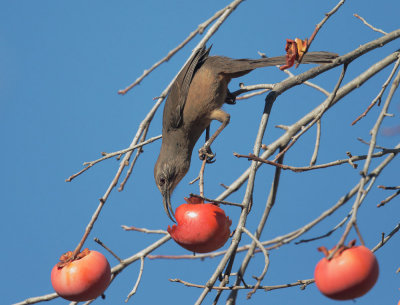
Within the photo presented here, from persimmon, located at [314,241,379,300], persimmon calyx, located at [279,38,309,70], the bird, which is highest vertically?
the bird

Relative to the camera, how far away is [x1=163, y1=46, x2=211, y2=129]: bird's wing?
4691 millimetres

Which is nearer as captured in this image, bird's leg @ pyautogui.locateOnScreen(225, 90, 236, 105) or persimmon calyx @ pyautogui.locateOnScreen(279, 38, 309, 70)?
persimmon calyx @ pyautogui.locateOnScreen(279, 38, 309, 70)

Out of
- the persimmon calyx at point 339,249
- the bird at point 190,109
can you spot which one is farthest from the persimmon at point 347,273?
the bird at point 190,109

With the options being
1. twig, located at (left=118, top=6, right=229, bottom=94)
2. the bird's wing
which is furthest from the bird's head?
twig, located at (left=118, top=6, right=229, bottom=94)

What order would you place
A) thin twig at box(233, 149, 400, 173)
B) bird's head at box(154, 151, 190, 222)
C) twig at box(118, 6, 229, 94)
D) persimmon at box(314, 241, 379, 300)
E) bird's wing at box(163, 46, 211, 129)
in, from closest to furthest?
persimmon at box(314, 241, 379, 300), thin twig at box(233, 149, 400, 173), twig at box(118, 6, 229, 94), bird's head at box(154, 151, 190, 222), bird's wing at box(163, 46, 211, 129)

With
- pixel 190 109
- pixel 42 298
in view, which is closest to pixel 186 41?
pixel 190 109

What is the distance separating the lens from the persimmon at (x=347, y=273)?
2.02m

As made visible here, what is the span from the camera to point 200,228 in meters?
2.65

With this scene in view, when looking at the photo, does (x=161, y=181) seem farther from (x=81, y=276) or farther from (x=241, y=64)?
(x=81, y=276)

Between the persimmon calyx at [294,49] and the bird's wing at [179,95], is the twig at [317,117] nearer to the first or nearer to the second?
the persimmon calyx at [294,49]

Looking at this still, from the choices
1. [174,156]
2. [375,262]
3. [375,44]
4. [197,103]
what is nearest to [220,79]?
[197,103]

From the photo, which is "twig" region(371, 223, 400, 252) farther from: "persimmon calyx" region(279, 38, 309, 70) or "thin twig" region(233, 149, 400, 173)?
"persimmon calyx" region(279, 38, 309, 70)

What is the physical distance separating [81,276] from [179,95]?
222 cm

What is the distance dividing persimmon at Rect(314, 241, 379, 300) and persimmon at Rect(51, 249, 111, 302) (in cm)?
122
